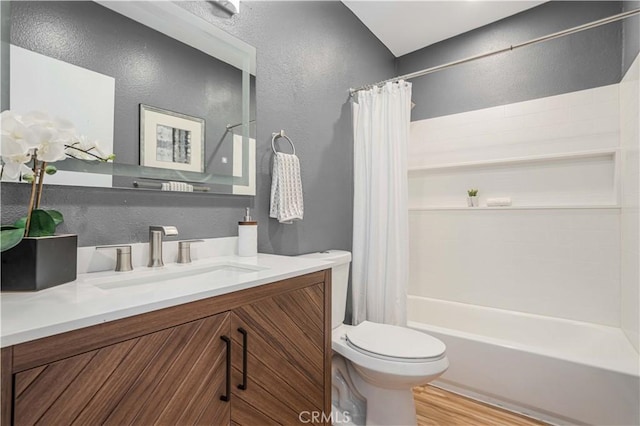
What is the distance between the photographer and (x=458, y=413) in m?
1.72

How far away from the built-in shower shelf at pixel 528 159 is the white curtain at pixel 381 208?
0.73 meters

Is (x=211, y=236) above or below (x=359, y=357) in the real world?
above

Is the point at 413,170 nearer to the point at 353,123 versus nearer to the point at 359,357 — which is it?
the point at 353,123

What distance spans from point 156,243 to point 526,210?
2.37 meters

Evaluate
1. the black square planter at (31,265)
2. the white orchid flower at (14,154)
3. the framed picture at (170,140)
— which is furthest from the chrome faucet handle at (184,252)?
the white orchid flower at (14,154)

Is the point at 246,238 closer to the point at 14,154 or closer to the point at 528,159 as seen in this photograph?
→ the point at 14,154

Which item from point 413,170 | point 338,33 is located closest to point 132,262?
point 338,33

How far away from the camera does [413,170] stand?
274cm

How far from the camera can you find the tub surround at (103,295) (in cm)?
54

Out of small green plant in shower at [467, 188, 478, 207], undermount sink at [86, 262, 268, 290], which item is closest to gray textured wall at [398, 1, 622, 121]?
small green plant in shower at [467, 188, 478, 207]

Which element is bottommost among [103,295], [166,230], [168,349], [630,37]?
[168,349]

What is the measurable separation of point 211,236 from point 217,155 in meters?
0.37

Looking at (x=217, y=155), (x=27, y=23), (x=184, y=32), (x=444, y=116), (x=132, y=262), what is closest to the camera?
(x=27, y=23)

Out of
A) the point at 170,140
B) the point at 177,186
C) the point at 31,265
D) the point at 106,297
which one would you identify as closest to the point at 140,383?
the point at 106,297
